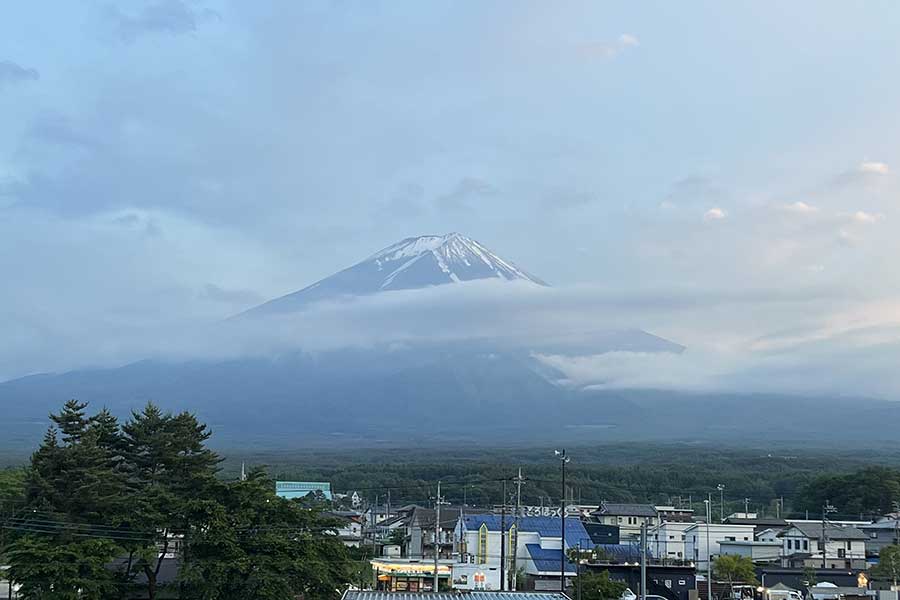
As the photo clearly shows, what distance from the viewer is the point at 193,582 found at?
1044 inches

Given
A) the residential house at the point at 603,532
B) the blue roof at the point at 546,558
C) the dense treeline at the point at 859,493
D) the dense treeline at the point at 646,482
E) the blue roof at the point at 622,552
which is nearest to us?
the blue roof at the point at 546,558

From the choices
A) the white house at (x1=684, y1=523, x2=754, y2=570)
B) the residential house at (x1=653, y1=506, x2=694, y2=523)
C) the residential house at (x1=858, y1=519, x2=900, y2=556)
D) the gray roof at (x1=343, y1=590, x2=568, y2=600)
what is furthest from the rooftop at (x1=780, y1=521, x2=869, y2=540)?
the gray roof at (x1=343, y1=590, x2=568, y2=600)

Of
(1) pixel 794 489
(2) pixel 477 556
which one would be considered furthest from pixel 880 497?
(2) pixel 477 556

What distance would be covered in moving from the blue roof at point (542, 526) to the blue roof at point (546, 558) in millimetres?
1629

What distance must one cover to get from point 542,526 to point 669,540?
7889 millimetres

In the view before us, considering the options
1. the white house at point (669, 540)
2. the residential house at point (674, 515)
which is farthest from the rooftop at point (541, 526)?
the residential house at point (674, 515)

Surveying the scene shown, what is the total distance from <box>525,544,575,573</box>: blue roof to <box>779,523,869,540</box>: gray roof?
532 inches

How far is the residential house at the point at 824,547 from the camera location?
1866 inches

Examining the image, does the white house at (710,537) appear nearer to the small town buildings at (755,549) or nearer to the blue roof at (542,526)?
the small town buildings at (755,549)

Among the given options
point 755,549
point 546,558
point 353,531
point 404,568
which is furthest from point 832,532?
point 353,531

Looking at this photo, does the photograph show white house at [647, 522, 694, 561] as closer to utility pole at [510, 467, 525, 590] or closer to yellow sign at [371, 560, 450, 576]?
utility pole at [510, 467, 525, 590]

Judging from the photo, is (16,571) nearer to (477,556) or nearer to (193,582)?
(193,582)

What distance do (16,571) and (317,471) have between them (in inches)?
3494

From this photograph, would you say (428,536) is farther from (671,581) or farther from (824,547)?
(824,547)
